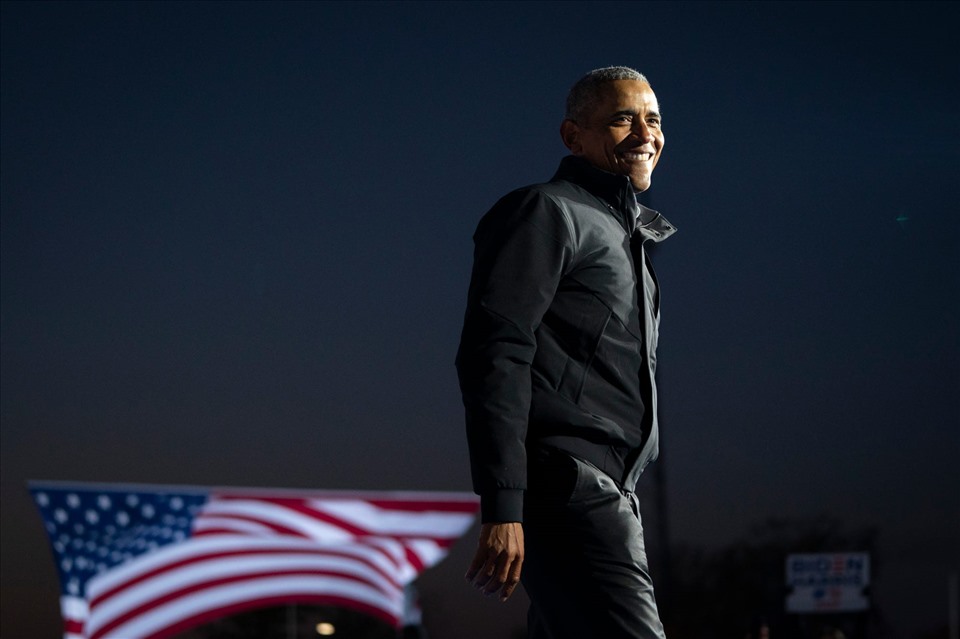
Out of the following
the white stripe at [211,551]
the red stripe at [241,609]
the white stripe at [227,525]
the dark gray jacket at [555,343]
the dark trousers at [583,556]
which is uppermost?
the dark gray jacket at [555,343]

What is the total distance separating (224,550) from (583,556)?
43.5ft

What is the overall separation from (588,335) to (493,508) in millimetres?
410

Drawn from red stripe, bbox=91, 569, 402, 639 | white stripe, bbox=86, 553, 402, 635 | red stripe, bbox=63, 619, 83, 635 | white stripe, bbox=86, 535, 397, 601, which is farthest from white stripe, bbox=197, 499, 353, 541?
red stripe, bbox=63, 619, 83, 635

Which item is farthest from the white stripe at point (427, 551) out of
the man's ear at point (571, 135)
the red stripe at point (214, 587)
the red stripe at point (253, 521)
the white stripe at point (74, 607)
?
the man's ear at point (571, 135)

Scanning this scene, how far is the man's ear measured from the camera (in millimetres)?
3018

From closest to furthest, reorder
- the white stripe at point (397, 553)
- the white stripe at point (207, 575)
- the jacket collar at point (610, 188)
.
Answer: the jacket collar at point (610, 188), the white stripe at point (207, 575), the white stripe at point (397, 553)

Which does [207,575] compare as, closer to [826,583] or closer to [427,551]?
[427,551]

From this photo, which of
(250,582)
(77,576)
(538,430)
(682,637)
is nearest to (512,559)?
(538,430)

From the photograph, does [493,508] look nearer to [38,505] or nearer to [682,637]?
[38,505]

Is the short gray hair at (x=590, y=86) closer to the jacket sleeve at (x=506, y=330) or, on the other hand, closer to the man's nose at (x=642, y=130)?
the man's nose at (x=642, y=130)

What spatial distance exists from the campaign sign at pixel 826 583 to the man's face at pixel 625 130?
1602 inches

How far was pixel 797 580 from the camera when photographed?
43531 mm

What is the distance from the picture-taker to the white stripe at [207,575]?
1429 centimetres

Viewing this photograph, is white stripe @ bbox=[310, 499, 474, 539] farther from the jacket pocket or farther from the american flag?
the jacket pocket
